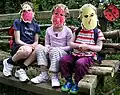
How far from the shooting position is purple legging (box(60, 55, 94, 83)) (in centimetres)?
332

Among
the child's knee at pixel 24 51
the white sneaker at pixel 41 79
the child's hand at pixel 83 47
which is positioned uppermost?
the child's hand at pixel 83 47

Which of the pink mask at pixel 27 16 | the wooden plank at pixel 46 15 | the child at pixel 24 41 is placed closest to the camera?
the child at pixel 24 41

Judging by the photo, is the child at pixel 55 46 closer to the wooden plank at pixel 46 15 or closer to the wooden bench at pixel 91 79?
the wooden bench at pixel 91 79

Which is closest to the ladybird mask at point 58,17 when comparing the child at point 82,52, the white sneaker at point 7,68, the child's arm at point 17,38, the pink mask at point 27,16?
the child at point 82,52

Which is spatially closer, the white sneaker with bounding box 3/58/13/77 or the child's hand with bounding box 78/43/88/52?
the child's hand with bounding box 78/43/88/52

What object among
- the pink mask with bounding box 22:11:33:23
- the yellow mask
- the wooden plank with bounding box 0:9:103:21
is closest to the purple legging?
the yellow mask

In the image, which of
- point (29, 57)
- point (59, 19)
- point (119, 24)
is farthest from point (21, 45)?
point (119, 24)

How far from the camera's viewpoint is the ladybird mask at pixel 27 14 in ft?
12.8

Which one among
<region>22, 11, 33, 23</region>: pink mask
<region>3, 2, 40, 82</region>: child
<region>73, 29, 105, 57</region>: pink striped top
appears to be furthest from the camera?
<region>22, 11, 33, 23</region>: pink mask

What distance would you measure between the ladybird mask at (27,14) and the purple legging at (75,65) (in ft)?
2.75

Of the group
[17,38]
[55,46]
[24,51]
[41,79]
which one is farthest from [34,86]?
[17,38]

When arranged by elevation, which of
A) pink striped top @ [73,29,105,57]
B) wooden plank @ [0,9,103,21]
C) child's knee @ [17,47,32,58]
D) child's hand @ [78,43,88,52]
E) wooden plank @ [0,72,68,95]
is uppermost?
wooden plank @ [0,9,103,21]

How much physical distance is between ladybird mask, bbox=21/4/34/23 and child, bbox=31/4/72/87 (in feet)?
1.17

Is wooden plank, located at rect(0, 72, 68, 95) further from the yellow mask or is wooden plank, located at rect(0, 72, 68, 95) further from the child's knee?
the yellow mask
